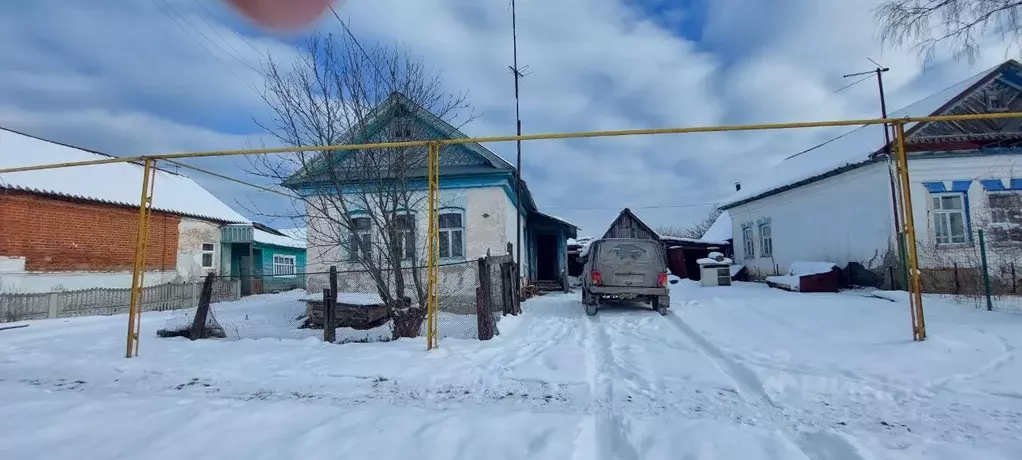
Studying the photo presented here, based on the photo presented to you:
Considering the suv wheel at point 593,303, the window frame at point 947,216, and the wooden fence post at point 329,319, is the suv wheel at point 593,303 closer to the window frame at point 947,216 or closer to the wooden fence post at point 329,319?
the wooden fence post at point 329,319

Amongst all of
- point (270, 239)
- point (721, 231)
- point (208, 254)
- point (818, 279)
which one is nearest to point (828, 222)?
point (818, 279)

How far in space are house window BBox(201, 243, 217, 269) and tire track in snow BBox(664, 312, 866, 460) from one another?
21.8 meters

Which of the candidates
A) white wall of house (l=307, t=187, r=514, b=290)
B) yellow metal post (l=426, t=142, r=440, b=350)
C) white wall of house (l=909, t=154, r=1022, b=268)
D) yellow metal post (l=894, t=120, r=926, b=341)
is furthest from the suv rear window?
white wall of house (l=909, t=154, r=1022, b=268)

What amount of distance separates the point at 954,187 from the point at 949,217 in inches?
34.4

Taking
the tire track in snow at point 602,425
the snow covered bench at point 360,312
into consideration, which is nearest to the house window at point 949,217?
the tire track in snow at point 602,425

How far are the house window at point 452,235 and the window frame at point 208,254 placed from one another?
42.7 feet

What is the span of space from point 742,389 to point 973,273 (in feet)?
35.0

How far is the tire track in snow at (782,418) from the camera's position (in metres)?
3.23

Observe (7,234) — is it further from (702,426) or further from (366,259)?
(702,426)

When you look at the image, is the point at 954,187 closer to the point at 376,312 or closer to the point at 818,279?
the point at 818,279

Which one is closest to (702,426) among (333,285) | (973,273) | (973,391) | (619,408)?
(619,408)

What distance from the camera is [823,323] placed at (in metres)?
8.04

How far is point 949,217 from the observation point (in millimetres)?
13688

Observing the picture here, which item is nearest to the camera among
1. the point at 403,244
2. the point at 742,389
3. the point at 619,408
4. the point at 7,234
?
the point at 619,408
